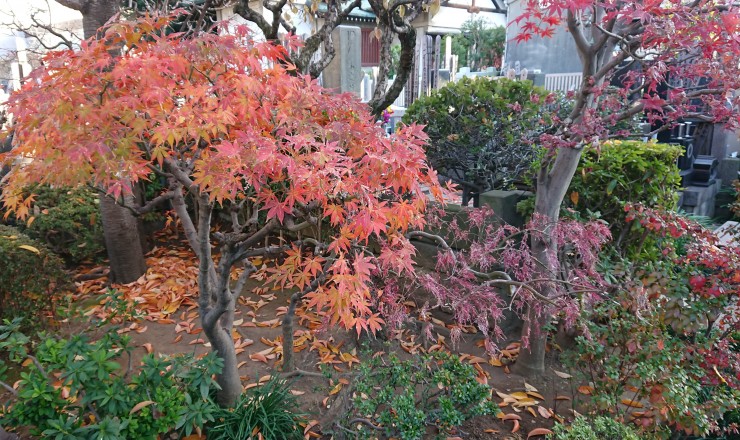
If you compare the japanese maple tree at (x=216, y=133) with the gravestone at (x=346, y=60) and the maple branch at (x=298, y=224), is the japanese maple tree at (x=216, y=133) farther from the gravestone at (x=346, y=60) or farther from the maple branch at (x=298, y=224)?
the gravestone at (x=346, y=60)

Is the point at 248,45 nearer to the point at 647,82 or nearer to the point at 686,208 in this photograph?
the point at 647,82

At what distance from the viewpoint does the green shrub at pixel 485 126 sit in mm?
5527

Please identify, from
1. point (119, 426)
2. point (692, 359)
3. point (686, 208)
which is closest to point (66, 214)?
point (119, 426)

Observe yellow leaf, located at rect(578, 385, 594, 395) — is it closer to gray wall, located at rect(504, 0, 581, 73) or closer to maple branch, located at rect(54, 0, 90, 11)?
maple branch, located at rect(54, 0, 90, 11)

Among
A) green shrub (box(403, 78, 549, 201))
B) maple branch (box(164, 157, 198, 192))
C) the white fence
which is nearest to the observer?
maple branch (box(164, 157, 198, 192))

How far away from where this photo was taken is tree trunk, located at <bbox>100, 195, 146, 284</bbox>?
5090 mm

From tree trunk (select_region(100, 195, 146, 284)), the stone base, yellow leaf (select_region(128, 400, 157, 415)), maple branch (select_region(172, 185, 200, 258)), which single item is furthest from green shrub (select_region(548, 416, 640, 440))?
the stone base

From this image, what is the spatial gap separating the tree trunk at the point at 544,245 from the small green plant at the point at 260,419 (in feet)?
5.47

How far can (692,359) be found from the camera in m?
2.92

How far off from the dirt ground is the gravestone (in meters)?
2.62

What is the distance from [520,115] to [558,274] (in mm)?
2283

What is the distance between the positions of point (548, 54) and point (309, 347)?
64.6ft

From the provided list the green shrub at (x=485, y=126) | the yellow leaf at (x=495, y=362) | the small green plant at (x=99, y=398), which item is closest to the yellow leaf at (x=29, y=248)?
the small green plant at (x=99, y=398)

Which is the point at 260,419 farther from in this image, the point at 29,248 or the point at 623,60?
the point at 623,60
